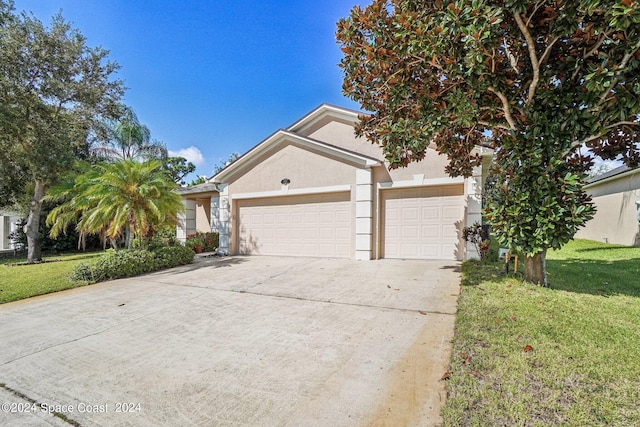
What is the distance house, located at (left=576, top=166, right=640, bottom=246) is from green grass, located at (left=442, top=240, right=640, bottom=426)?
9618 mm

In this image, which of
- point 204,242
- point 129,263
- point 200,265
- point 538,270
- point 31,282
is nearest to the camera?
point 538,270

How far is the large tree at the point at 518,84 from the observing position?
4.35 m

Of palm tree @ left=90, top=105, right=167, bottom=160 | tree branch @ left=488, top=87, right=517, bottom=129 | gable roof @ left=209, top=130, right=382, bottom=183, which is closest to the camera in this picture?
tree branch @ left=488, top=87, right=517, bottom=129

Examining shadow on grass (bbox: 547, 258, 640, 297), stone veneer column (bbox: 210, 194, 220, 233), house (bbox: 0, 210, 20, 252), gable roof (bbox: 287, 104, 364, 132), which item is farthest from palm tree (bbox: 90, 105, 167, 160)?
shadow on grass (bbox: 547, 258, 640, 297)

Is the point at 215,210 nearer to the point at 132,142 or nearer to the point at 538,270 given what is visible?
the point at 538,270

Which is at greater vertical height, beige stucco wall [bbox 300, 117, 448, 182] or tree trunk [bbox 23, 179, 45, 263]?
beige stucco wall [bbox 300, 117, 448, 182]

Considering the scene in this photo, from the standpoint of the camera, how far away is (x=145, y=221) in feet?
29.3

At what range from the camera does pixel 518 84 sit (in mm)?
5781

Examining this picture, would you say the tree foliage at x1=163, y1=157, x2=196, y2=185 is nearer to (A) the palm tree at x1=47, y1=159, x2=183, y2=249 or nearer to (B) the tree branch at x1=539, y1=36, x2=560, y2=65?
(A) the palm tree at x1=47, y1=159, x2=183, y2=249

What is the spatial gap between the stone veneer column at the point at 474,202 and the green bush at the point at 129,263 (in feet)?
30.5

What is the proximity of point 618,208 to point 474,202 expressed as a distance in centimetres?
1025

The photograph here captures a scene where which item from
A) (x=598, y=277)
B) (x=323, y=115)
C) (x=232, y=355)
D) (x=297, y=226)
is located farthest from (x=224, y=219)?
(x=598, y=277)

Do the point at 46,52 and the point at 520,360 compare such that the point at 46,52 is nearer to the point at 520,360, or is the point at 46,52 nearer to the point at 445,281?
the point at 445,281

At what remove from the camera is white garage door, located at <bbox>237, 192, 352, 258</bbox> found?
34.3ft
